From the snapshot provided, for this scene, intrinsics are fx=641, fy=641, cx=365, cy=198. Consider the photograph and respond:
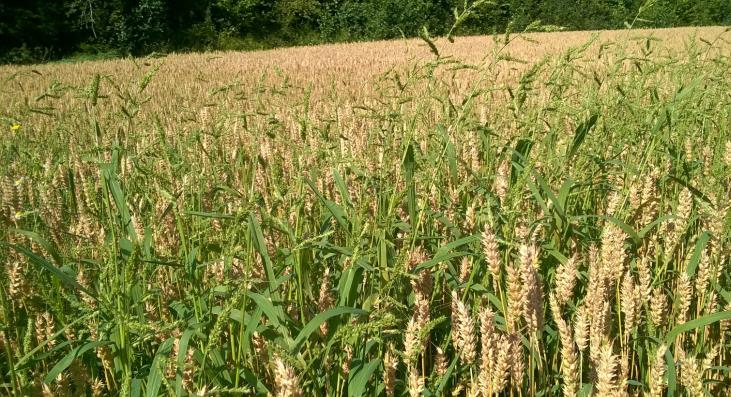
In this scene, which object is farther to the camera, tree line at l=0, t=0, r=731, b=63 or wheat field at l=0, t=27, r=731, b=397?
tree line at l=0, t=0, r=731, b=63

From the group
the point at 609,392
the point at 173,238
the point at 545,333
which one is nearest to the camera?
the point at 609,392

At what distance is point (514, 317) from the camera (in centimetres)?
117

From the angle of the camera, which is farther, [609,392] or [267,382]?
[267,382]

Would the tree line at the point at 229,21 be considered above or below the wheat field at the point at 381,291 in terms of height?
below

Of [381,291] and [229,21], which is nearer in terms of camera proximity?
[381,291]

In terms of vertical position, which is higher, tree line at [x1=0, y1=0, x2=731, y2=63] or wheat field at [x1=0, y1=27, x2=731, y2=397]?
wheat field at [x1=0, y1=27, x2=731, y2=397]

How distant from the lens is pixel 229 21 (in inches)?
975

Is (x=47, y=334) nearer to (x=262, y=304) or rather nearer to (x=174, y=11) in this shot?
(x=262, y=304)

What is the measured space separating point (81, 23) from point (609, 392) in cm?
2223

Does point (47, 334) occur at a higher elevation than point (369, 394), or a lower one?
higher

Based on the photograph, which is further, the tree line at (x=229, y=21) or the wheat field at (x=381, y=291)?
the tree line at (x=229, y=21)

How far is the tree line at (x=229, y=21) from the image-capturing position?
20.0 metres

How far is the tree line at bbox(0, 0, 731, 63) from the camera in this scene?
1995 cm

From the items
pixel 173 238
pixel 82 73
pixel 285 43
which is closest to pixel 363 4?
pixel 285 43
